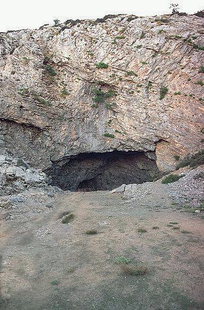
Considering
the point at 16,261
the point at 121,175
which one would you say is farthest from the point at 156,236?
the point at 121,175

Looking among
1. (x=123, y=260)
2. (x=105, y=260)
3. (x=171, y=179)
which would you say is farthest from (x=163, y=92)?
(x=123, y=260)

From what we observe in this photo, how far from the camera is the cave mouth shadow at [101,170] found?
38.6m

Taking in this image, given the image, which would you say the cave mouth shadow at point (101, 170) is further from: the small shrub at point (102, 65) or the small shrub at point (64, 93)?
the small shrub at point (102, 65)

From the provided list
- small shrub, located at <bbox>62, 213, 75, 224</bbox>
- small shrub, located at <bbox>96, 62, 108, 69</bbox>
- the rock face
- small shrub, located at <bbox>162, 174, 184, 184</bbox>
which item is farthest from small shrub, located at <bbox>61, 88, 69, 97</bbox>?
small shrub, located at <bbox>62, 213, 75, 224</bbox>

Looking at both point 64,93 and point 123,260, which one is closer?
point 123,260

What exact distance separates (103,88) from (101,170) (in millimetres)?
11849

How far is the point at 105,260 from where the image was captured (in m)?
12.1

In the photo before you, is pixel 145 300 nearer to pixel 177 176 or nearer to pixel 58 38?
pixel 177 176

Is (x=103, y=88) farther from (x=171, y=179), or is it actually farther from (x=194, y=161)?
(x=171, y=179)

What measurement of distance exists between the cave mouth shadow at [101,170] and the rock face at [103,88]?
2.10 metres

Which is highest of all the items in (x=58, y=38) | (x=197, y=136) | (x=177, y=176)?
(x=58, y=38)

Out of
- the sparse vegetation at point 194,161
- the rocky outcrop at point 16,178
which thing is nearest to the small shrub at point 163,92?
the sparse vegetation at point 194,161

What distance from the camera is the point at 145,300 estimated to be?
29.3ft

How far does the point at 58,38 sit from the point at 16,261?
3032cm
